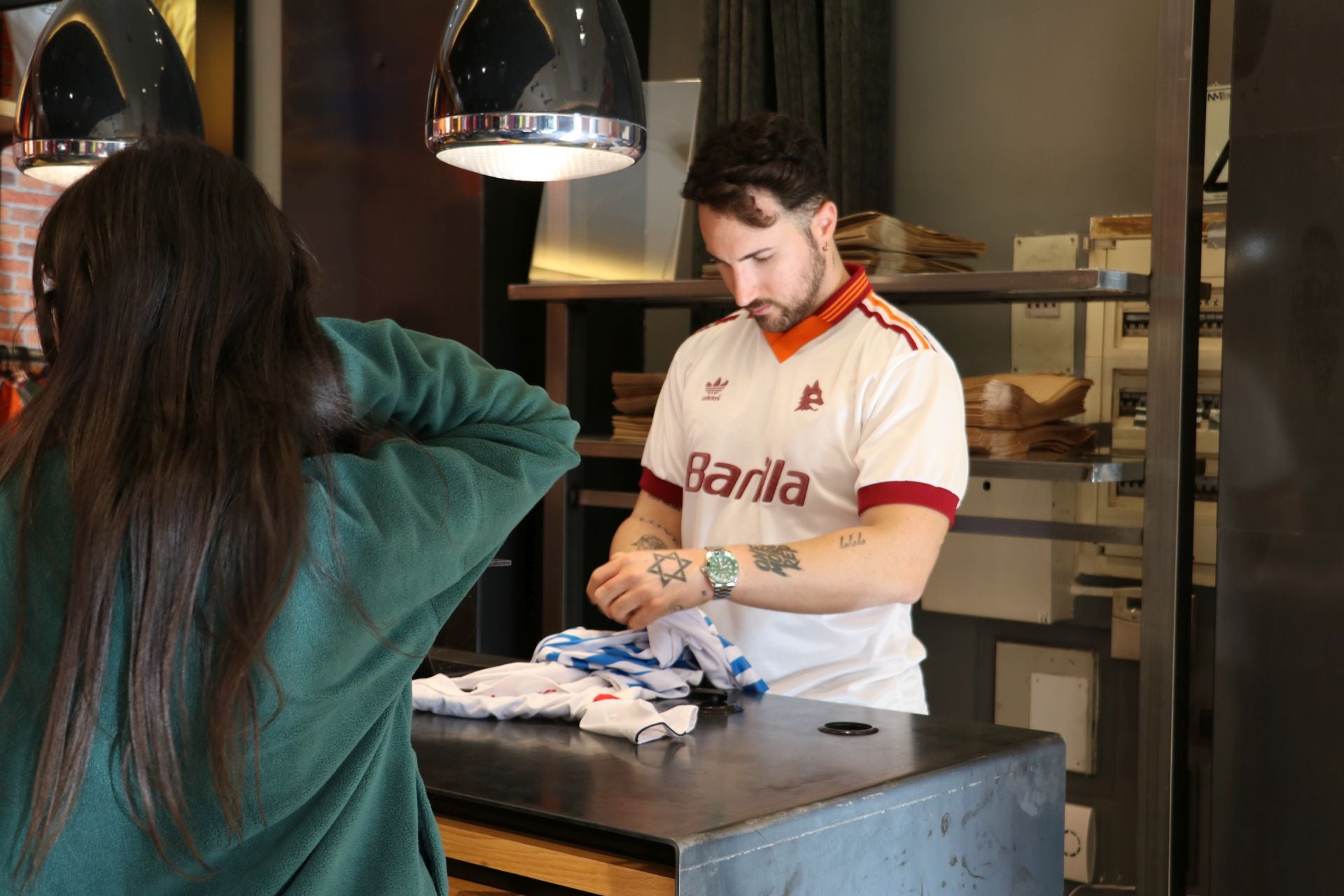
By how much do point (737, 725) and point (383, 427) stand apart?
0.77 m

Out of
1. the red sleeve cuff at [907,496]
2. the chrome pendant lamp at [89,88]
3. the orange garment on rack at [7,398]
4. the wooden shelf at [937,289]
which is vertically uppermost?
the chrome pendant lamp at [89,88]

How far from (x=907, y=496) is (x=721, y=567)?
338mm

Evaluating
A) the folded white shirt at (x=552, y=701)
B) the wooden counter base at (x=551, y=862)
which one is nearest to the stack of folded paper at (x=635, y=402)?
the folded white shirt at (x=552, y=701)

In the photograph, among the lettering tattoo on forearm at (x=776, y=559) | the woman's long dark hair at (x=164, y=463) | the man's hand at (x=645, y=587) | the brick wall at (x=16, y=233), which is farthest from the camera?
the brick wall at (x=16, y=233)

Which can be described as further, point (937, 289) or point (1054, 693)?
point (1054, 693)

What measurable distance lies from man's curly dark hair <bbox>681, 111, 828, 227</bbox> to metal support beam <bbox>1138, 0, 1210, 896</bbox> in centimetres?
67

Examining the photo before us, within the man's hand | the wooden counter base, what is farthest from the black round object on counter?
the wooden counter base

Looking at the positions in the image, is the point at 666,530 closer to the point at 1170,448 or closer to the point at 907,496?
the point at 907,496

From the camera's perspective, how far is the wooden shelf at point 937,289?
8.55 feet

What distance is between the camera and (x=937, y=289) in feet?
9.16

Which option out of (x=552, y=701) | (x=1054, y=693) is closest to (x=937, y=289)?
(x=1054, y=693)

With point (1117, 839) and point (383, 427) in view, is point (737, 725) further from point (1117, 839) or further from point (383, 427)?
point (1117, 839)

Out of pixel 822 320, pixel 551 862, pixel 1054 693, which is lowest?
pixel 1054 693

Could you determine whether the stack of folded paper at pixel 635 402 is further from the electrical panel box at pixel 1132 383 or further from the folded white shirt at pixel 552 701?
the folded white shirt at pixel 552 701
